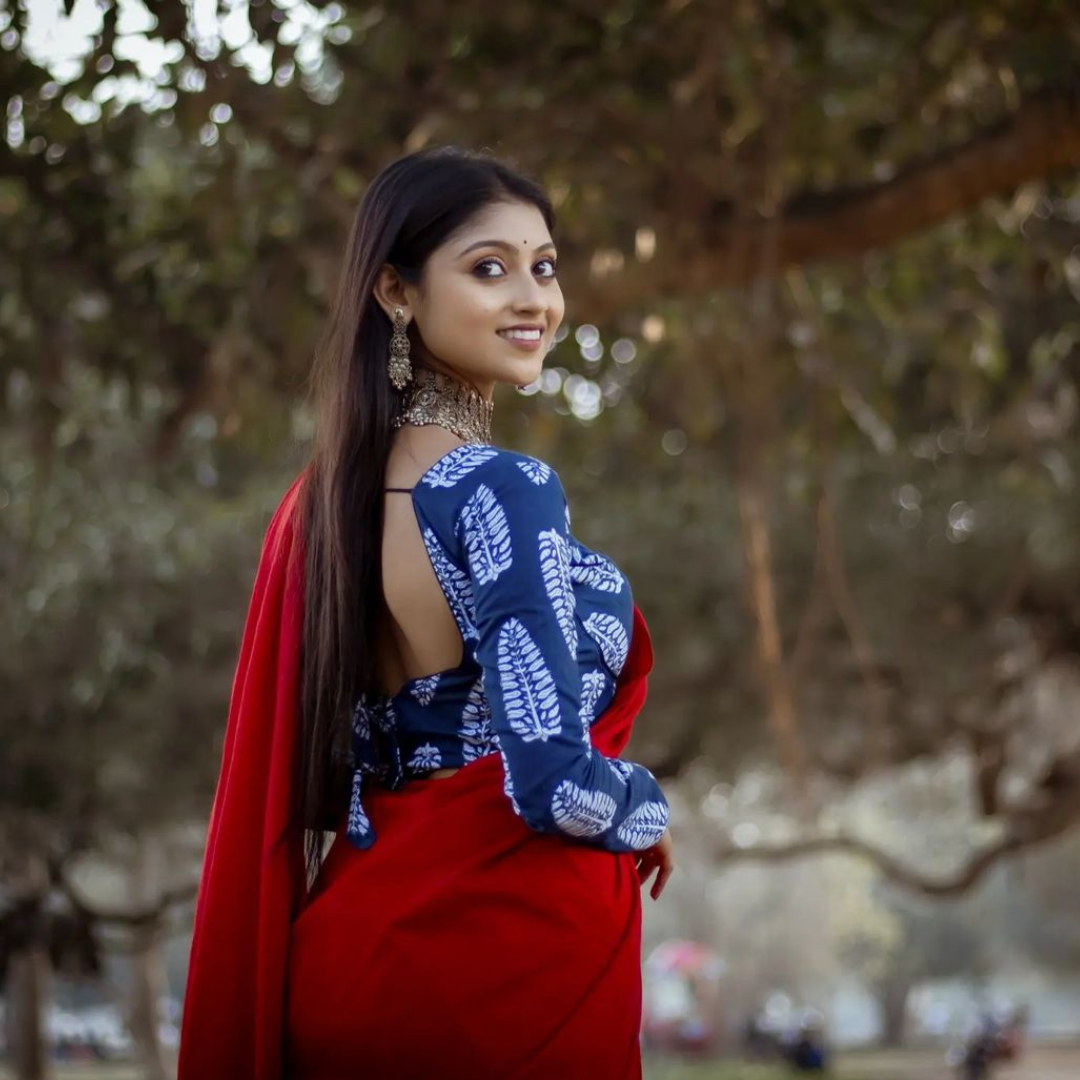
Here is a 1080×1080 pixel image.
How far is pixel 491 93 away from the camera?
550cm

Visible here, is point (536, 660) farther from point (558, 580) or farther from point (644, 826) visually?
point (644, 826)

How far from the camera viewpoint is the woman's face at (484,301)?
87.2 inches

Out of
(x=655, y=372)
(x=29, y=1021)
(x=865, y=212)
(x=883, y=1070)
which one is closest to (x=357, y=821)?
(x=865, y=212)

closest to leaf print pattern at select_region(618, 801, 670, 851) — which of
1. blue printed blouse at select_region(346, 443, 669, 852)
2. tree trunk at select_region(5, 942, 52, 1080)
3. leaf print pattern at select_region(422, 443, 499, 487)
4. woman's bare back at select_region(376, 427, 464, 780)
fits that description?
blue printed blouse at select_region(346, 443, 669, 852)

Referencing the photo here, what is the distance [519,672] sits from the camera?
1.96 metres

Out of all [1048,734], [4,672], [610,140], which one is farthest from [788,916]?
[610,140]

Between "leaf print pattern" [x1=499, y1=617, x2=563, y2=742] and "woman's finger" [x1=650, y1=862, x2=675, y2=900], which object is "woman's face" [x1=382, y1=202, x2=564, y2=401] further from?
"woman's finger" [x1=650, y1=862, x2=675, y2=900]

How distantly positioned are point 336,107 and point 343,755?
3796 mm

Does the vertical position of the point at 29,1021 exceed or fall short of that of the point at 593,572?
it falls short

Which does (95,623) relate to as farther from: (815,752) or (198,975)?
(198,975)

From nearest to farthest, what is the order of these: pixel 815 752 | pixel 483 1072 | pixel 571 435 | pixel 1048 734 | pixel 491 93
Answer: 1. pixel 483 1072
2. pixel 491 93
3. pixel 571 435
4. pixel 815 752
5. pixel 1048 734

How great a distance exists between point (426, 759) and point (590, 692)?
0.20 m

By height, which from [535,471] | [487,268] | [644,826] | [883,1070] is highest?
[487,268]

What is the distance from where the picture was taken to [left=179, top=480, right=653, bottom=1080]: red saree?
6.45 feet
